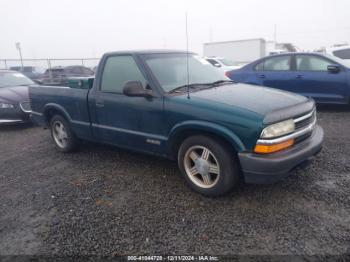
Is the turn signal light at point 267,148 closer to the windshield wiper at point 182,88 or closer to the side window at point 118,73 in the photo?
the windshield wiper at point 182,88

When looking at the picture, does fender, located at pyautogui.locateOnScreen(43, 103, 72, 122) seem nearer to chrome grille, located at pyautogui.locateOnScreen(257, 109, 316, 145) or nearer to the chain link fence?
chrome grille, located at pyautogui.locateOnScreen(257, 109, 316, 145)

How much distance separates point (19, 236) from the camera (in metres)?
3.03

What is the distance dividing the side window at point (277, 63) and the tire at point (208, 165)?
521 centimetres

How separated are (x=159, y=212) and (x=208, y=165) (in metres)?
0.75

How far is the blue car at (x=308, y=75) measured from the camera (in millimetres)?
7047

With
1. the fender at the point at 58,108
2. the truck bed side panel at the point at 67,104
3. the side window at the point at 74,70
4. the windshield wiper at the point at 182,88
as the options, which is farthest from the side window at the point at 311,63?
the side window at the point at 74,70

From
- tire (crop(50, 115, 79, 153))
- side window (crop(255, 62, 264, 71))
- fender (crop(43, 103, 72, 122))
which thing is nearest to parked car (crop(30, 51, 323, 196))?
fender (crop(43, 103, 72, 122))

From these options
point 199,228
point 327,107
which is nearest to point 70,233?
point 199,228

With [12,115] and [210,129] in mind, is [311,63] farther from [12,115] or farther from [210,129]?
[12,115]

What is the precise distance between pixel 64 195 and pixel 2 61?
59.3 feet

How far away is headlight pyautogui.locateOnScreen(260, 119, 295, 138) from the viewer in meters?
3.05

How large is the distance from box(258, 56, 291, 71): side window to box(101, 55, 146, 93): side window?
4.90 metres

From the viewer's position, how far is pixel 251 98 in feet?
11.5

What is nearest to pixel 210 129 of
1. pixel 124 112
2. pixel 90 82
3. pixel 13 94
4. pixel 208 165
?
pixel 208 165
